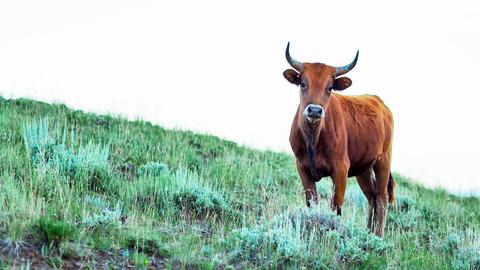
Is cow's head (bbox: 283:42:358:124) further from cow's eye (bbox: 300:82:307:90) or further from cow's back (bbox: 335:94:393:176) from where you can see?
cow's back (bbox: 335:94:393:176)

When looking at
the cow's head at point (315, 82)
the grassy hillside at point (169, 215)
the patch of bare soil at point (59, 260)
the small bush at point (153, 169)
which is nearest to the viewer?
the patch of bare soil at point (59, 260)

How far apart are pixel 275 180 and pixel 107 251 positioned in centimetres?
698

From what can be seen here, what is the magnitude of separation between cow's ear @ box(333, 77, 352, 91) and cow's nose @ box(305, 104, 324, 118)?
3.63ft

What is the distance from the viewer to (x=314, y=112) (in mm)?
8523

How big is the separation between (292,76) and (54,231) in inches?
178

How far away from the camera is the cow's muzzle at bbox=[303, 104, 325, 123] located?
8.52 m

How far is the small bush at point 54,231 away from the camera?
6.12 m

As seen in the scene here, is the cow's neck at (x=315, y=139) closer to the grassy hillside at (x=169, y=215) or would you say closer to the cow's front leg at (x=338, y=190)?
the cow's front leg at (x=338, y=190)

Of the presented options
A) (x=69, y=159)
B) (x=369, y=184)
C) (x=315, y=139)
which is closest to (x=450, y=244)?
(x=369, y=184)

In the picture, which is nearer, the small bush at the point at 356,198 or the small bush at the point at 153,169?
the small bush at the point at 153,169

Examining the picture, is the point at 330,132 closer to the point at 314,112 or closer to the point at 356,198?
the point at 314,112

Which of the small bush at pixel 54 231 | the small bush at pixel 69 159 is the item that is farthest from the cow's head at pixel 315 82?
the small bush at pixel 54 231

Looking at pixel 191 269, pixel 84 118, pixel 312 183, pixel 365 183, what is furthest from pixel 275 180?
pixel 191 269

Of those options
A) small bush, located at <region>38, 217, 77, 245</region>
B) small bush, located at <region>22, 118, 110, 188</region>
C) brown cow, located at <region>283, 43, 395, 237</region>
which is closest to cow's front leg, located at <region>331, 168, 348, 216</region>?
brown cow, located at <region>283, 43, 395, 237</region>
